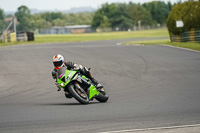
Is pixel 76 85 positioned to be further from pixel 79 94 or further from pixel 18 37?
A: pixel 18 37

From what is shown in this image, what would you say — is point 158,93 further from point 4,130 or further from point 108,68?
point 108,68

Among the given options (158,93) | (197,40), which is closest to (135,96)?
(158,93)

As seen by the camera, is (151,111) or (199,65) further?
(199,65)

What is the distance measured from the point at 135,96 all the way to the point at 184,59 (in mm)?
12842

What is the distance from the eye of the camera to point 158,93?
43.2ft

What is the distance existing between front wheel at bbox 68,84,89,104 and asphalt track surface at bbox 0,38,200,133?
197 mm

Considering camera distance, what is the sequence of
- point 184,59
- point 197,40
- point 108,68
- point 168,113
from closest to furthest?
1. point 168,113
2. point 108,68
3. point 184,59
4. point 197,40

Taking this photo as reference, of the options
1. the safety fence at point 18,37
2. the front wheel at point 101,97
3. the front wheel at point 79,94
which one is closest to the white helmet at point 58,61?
the front wheel at point 79,94

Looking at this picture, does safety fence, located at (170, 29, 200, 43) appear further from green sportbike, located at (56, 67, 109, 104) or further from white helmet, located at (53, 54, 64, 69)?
white helmet, located at (53, 54, 64, 69)

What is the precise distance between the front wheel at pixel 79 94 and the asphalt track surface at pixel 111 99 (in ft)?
0.65

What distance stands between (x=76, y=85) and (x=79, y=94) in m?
0.25

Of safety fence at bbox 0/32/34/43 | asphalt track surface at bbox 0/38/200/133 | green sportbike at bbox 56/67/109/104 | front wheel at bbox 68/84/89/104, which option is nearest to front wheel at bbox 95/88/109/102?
asphalt track surface at bbox 0/38/200/133

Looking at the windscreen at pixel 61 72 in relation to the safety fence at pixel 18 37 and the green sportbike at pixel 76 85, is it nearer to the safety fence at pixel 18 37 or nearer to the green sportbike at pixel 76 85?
the green sportbike at pixel 76 85

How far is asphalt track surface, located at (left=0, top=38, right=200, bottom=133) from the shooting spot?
8.00 m
